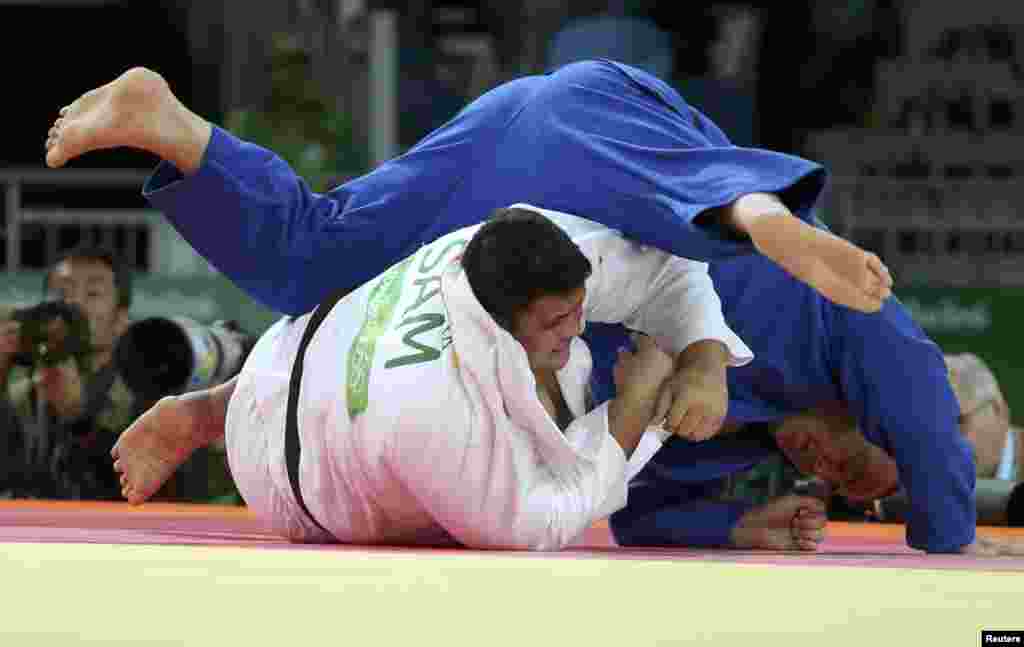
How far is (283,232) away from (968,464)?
1184 millimetres

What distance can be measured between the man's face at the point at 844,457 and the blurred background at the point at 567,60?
95.8 inches

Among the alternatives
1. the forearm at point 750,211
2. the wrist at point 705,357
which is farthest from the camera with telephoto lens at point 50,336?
the forearm at point 750,211

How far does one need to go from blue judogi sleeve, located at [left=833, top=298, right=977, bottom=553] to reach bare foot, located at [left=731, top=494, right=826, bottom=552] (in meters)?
0.16

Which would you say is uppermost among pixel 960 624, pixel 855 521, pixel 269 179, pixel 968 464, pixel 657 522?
pixel 269 179

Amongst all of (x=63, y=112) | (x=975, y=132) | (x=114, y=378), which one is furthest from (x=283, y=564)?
(x=975, y=132)

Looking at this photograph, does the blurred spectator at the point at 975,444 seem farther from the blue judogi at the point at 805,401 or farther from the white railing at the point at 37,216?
the white railing at the point at 37,216

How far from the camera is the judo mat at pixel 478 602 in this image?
1.76 meters

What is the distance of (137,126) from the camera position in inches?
102

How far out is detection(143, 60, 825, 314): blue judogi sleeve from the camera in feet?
8.45

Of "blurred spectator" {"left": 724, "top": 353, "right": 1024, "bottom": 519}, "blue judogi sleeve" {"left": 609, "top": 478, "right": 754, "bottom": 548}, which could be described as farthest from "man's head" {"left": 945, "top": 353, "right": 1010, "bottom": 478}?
"blue judogi sleeve" {"left": 609, "top": 478, "right": 754, "bottom": 548}

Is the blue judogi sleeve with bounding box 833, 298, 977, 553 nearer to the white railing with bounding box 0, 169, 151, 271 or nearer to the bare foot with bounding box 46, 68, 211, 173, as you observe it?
the bare foot with bounding box 46, 68, 211, 173

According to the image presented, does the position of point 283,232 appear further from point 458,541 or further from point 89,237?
point 89,237

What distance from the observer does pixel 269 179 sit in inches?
105

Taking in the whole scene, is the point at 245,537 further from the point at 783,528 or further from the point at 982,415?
the point at 982,415
